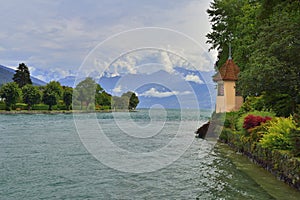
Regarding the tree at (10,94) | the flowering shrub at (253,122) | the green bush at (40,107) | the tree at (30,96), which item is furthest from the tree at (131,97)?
the green bush at (40,107)

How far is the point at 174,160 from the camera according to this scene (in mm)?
Result: 15312

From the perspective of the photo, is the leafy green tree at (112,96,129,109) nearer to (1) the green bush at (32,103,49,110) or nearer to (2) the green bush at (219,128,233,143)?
(2) the green bush at (219,128,233,143)

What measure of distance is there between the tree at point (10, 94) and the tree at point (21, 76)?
13.7 metres

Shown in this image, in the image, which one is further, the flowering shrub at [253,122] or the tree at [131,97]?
the tree at [131,97]

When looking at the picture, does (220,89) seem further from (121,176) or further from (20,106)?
(20,106)

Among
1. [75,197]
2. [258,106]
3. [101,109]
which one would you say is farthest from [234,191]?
[101,109]

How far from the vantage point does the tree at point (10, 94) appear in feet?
253

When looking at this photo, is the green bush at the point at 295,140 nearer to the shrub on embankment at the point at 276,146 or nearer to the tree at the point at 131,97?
the shrub on embankment at the point at 276,146

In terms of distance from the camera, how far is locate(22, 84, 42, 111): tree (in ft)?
267

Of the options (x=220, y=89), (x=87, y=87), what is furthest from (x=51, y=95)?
(x=87, y=87)

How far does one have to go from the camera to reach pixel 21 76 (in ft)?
305

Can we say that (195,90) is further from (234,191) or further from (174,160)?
(234,191)

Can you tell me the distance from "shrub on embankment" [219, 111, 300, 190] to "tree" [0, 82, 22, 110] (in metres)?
71.9

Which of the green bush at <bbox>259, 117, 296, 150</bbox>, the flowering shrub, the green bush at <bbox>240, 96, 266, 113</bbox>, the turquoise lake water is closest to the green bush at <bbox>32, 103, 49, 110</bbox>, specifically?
the green bush at <bbox>240, 96, 266, 113</bbox>
